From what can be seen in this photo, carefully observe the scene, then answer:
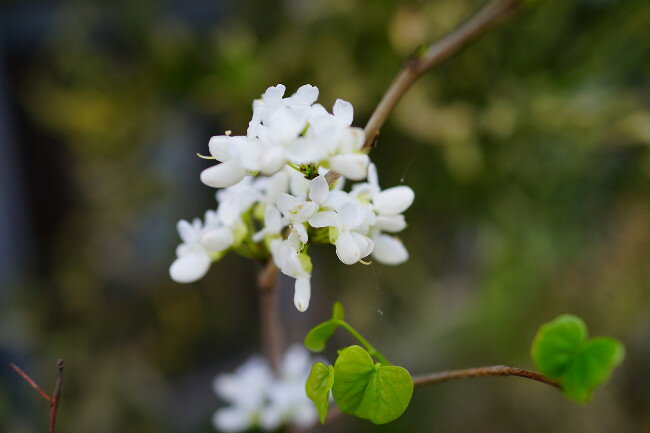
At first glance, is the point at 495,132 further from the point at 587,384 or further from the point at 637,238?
the point at 587,384

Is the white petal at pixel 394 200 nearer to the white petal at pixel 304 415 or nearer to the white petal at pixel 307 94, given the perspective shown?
the white petal at pixel 307 94

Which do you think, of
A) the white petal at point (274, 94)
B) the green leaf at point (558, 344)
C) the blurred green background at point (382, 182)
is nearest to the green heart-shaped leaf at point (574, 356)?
the green leaf at point (558, 344)

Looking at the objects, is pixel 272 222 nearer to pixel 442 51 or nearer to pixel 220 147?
pixel 220 147

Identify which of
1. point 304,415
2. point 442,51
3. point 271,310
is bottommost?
point 304,415

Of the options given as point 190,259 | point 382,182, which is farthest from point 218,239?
point 382,182

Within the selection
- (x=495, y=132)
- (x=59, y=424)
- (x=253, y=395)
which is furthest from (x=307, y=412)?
(x=59, y=424)
